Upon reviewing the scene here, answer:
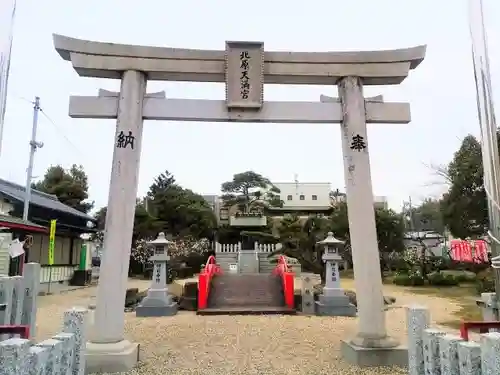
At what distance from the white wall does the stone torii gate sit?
41941 mm

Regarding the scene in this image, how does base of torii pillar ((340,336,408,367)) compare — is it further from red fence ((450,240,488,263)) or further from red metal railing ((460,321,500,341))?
red fence ((450,240,488,263))

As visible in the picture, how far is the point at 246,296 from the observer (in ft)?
46.4

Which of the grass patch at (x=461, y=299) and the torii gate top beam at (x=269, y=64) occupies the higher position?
the torii gate top beam at (x=269, y=64)

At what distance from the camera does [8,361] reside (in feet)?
8.95

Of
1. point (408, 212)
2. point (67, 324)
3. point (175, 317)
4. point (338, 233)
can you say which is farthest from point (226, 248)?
point (408, 212)

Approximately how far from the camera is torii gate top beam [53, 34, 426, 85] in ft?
20.1

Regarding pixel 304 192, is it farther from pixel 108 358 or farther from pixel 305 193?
pixel 108 358

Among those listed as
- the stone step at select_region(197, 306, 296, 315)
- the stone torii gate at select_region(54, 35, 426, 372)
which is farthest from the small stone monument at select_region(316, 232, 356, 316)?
the stone torii gate at select_region(54, 35, 426, 372)

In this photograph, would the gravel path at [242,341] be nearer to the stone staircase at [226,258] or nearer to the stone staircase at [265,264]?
the stone staircase at [265,264]

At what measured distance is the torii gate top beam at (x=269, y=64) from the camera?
6.14 m

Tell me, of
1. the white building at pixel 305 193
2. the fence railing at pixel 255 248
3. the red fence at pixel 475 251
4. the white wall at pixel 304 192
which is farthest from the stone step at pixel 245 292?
the white wall at pixel 304 192

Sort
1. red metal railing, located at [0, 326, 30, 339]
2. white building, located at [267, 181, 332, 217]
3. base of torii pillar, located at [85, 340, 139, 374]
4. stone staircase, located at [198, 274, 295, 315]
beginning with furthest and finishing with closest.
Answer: white building, located at [267, 181, 332, 217] < stone staircase, located at [198, 274, 295, 315] < base of torii pillar, located at [85, 340, 139, 374] < red metal railing, located at [0, 326, 30, 339]

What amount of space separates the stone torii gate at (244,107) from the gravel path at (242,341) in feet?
1.87

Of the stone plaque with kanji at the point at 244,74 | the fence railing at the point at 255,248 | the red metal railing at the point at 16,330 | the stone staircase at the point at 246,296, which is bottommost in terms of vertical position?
the stone staircase at the point at 246,296
